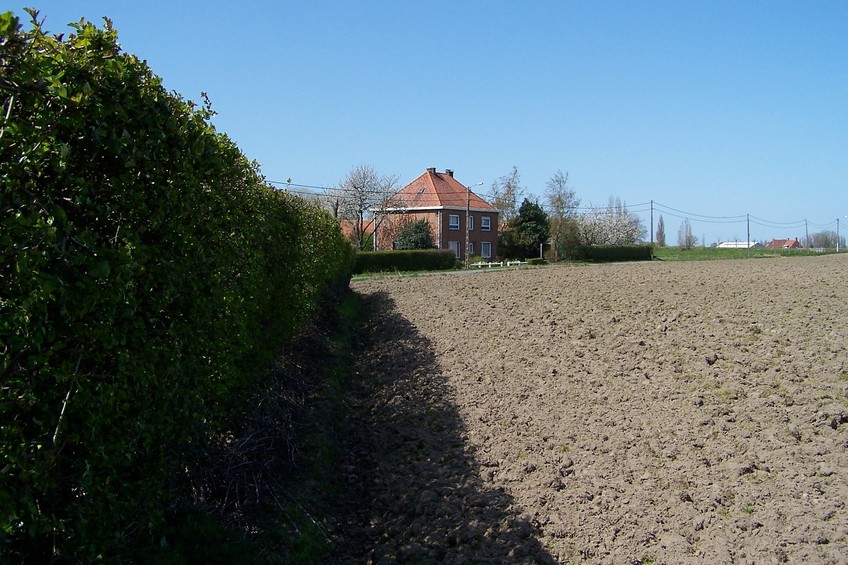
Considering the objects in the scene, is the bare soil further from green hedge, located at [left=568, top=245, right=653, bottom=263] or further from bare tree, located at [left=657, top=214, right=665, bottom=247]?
bare tree, located at [left=657, top=214, right=665, bottom=247]

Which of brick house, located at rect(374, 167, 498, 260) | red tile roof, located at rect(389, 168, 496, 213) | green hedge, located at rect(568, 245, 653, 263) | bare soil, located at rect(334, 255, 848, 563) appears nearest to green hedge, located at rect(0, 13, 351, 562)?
bare soil, located at rect(334, 255, 848, 563)

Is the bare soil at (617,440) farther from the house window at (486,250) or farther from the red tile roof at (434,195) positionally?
the house window at (486,250)

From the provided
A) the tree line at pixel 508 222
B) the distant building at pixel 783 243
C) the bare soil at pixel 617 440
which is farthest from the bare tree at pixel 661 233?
the bare soil at pixel 617 440

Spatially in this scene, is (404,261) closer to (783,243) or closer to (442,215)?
(442,215)

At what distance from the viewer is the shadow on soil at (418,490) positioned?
5633 mm

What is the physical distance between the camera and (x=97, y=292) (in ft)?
9.20

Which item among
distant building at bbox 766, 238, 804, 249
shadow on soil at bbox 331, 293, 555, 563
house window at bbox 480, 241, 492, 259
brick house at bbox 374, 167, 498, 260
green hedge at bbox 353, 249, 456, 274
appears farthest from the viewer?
distant building at bbox 766, 238, 804, 249

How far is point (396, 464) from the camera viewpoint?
7.56 meters

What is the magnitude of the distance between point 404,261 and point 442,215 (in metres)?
20.3

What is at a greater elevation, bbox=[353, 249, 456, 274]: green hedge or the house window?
the house window

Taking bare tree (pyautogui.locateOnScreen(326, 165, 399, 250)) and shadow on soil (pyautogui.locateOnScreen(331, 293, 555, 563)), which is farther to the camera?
bare tree (pyautogui.locateOnScreen(326, 165, 399, 250))

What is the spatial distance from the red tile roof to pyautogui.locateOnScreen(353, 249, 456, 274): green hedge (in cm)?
1761

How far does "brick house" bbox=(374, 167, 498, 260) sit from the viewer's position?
2307 inches

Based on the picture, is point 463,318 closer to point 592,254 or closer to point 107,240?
point 107,240
